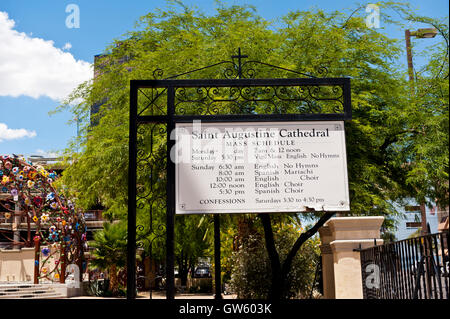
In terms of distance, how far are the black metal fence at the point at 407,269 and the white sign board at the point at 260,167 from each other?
94 cm

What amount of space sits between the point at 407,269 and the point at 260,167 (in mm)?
2220

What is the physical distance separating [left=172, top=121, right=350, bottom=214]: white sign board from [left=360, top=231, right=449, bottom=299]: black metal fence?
944 millimetres

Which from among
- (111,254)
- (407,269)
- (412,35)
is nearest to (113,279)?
(111,254)

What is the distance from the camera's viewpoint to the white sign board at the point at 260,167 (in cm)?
613

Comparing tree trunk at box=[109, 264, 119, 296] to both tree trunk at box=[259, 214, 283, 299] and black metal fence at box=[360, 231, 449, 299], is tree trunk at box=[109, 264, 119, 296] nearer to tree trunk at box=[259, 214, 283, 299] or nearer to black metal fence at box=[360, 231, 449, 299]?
tree trunk at box=[259, 214, 283, 299]

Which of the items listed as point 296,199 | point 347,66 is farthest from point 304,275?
point 296,199

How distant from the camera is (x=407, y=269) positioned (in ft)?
18.0

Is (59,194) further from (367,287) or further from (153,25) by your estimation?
(367,287)

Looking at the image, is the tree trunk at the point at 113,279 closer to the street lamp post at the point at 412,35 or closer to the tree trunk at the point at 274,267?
the tree trunk at the point at 274,267

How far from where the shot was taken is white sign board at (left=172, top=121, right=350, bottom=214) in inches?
241

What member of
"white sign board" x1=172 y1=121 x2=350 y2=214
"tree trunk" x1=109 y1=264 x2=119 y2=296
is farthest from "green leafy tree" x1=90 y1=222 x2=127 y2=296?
"white sign board" x1=172 y1=121 x2=350 y2=214

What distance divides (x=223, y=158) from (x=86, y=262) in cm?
1879

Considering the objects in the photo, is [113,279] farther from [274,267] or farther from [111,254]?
[274,267]
